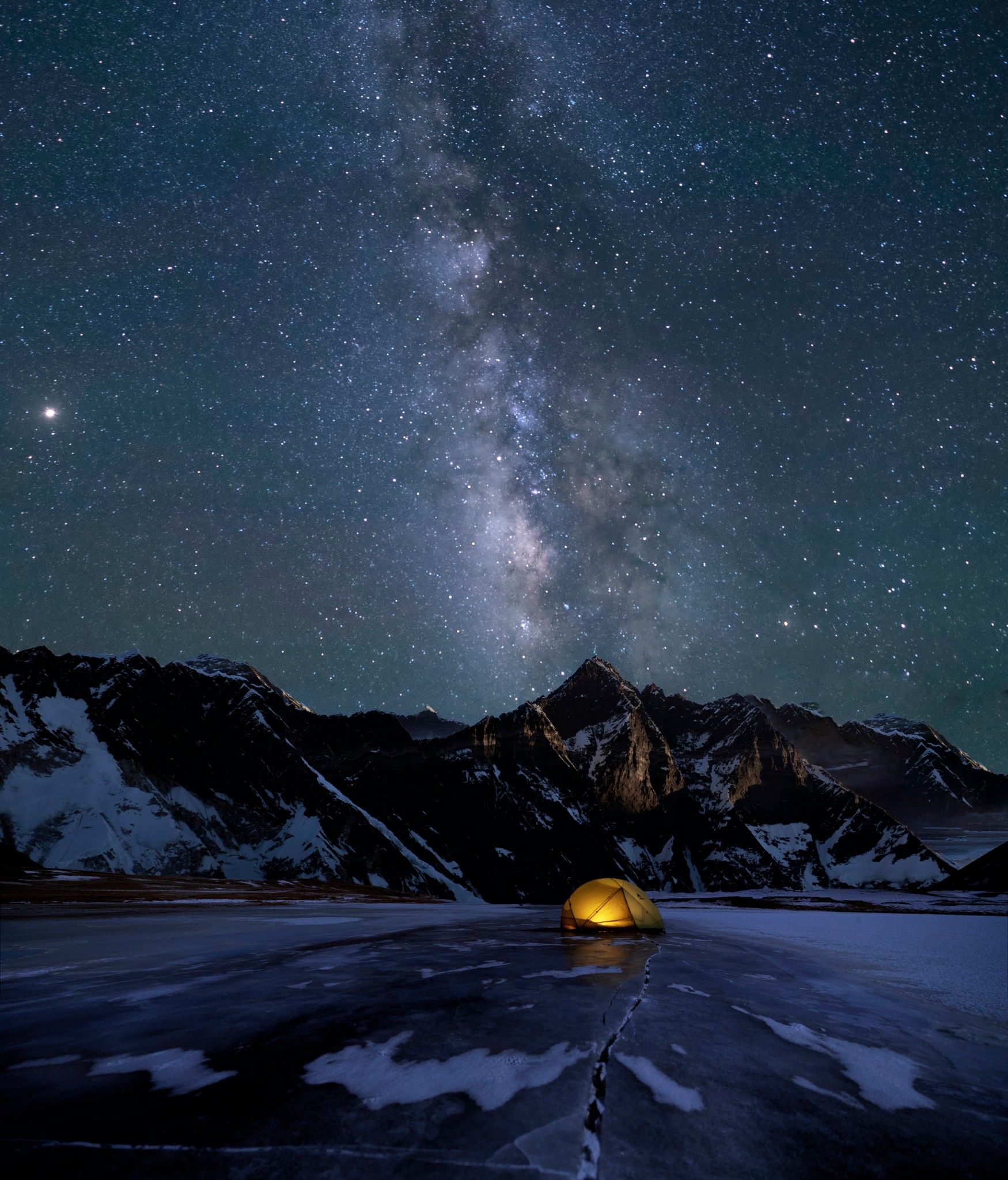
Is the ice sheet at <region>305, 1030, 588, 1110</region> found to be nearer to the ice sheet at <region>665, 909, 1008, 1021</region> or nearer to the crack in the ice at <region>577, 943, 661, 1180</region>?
the crack in the ice at <region>577, 943, 661, 1180</region>

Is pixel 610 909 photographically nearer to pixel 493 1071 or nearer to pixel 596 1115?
pixel 493 1071

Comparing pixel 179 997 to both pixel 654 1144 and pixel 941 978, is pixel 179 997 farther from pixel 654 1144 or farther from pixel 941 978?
pixel 941 978

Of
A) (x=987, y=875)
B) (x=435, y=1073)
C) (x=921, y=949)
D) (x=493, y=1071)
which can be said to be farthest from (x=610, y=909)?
(x=987, y=875)

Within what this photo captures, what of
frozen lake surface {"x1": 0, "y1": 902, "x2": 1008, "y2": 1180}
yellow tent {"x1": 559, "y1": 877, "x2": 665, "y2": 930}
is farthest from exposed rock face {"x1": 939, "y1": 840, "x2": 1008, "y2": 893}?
frozen lake surface {"x1": 0, "y1": 902, "x2": 1008, "y2": 1180}

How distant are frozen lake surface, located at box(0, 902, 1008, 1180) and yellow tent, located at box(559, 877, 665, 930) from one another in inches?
272

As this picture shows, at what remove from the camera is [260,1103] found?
4738mm

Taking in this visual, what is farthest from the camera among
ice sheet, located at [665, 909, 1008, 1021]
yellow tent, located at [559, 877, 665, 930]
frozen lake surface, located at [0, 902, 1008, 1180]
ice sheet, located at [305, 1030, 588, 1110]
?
yellow tent, located at [559, 877, 665, 930]

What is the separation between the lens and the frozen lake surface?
13.2 feet

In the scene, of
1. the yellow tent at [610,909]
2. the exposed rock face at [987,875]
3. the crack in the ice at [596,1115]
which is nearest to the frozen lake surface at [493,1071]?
the crack in the ice at [596,1115]

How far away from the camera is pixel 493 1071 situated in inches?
218

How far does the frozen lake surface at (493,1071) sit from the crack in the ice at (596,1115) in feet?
0.09

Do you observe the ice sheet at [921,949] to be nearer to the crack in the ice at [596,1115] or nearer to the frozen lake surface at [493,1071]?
the frozen lake surface at [493,1071]

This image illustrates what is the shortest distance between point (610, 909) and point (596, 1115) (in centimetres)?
1614

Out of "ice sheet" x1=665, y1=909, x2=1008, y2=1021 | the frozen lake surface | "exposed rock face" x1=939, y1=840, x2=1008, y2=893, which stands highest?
the frozen lake surface
